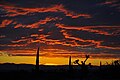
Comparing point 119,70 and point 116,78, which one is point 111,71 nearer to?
point 119,70

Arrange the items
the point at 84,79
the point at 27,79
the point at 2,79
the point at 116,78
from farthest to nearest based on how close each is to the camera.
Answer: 1. the point at 116,78
2. the point at 84,79
3. the point at 27,79
4. the point at 2,79

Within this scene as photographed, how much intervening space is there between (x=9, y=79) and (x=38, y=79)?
3.12 meters

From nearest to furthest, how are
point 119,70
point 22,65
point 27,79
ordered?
point 27,79
point 119,70
point 22,65

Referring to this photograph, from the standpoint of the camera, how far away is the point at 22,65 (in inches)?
4931

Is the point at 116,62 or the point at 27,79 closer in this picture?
the point at 27,79

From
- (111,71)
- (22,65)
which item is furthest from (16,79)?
(22,65)

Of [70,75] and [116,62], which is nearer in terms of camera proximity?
[70,75]

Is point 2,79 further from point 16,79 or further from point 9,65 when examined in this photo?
point 9,65

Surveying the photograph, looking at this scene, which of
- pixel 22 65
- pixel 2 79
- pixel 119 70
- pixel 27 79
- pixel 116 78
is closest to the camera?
pixel 2 79

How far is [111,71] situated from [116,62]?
164 centimetres

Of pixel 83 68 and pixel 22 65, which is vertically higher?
pixel 83 68

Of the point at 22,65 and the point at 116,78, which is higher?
the point at 116,78

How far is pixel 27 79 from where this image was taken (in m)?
32.4

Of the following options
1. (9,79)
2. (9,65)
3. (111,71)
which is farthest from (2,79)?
(9,65)
